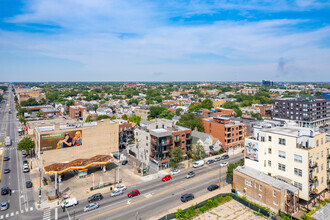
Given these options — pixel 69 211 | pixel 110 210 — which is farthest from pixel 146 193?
pixel 69 211

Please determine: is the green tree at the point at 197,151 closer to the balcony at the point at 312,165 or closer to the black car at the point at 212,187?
the black car at the point at 212,187

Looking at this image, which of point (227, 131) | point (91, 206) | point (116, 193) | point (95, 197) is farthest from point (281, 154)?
point (95, 197)

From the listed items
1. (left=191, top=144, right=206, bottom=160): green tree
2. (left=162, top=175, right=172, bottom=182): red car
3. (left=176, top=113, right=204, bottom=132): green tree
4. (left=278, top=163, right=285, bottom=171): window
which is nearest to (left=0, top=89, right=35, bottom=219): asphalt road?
(left=162, top=175, right=172, bottom=182): red car

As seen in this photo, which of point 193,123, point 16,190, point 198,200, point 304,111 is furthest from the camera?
point 304,111

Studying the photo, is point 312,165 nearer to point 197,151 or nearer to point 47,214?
point 197,151

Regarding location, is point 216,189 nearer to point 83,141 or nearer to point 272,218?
point 272,218

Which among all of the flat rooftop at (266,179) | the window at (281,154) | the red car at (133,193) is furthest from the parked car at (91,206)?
A: the window at (281,154)
